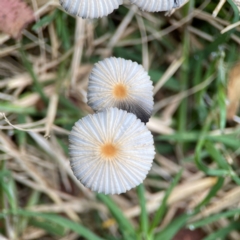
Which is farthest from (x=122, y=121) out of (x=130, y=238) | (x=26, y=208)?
(x=26, y=208)

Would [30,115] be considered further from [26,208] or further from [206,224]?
[206,224]

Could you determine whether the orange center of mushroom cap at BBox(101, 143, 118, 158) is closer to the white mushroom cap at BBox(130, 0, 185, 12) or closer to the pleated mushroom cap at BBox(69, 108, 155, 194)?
the pleated mushroom cap at BBox(69, 108, 155, 194)

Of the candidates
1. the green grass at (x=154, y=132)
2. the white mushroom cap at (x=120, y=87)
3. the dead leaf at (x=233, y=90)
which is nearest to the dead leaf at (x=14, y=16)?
the green grass at (x=154, y=132)

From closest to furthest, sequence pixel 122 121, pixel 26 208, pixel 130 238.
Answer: pixel 122 121
pixel 130 238
pixel 26 208

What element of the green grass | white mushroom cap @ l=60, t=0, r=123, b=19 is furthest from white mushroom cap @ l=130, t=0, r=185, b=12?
the green grass

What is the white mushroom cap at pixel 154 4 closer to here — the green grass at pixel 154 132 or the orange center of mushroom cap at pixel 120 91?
the orange center of mushroom cap at pixel 120 91

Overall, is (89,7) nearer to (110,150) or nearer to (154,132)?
(110,150)
